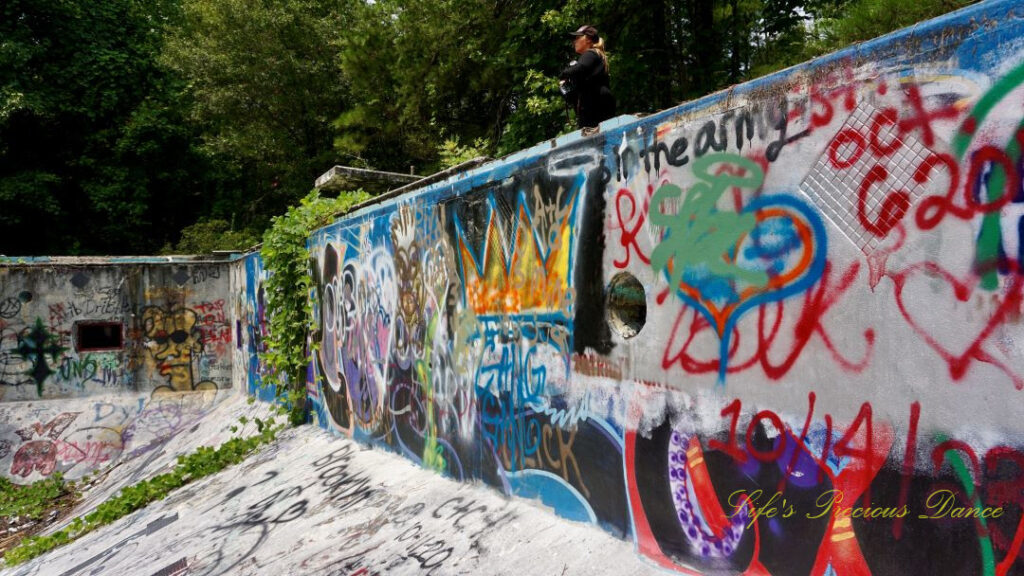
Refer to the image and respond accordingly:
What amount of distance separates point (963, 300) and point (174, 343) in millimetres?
13099

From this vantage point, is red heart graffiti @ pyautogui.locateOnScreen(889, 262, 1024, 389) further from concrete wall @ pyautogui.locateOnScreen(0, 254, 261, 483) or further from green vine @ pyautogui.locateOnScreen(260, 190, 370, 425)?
concrete wall @ pyautogui.locateOnScreen(0, 254, 261, 483)

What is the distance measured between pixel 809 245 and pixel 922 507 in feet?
3.08

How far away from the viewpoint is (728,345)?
109 inches

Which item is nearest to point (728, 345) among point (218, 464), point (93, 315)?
point (218, 464)

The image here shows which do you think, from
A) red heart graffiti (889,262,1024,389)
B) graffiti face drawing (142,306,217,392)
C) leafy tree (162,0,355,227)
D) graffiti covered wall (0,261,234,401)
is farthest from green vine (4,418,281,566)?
leafy tree (162,0,355,227)

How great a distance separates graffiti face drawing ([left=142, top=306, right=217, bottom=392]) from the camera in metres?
12.4

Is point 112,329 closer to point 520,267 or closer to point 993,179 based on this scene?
point 520,267

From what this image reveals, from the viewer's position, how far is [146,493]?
25.7 ft

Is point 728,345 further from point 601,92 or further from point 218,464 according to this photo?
point 218,464

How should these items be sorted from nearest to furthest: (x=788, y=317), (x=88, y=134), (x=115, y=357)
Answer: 1. (x=788, y=317)
2. (x=115, y=357)
3. (x=88, y=134)

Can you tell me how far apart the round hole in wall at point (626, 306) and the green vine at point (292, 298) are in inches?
220

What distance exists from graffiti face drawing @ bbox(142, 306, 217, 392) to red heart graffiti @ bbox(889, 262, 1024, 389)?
12.9 meters

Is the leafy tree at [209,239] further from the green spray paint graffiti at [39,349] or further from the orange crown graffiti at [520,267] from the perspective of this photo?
the orange crown graffiti at [520,267]

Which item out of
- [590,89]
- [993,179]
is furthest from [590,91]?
[993,179]
